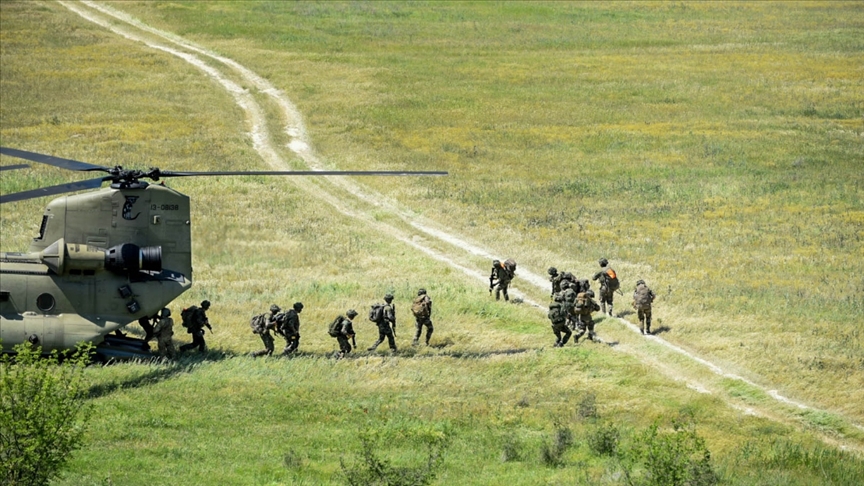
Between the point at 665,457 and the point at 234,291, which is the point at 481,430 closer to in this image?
the point at 665,457

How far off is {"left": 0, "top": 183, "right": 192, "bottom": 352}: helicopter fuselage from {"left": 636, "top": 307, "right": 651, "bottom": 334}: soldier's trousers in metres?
11.9

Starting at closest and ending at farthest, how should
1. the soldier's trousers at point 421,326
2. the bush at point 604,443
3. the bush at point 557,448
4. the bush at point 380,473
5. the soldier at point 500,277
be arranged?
1. the bush at point 380,473
2. the bush at point 557,448
3. the bush at point 604,443
4. the soldier's trousers at point 421,326
5. the soldier at point 500,277

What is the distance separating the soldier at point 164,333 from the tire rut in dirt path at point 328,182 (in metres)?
11.5

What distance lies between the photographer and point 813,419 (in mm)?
23609

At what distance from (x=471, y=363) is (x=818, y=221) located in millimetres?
22641

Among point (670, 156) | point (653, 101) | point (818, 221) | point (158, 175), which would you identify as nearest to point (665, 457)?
point (158, 175)

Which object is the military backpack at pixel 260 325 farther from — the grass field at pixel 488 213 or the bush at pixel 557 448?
the bush at pixel 557 448

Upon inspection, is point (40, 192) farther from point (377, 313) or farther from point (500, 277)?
point (500, 277)

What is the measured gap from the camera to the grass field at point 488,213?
73.8 ft

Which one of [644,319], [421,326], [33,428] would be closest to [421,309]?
[421,326]

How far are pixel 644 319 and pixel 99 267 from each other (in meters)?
14.4

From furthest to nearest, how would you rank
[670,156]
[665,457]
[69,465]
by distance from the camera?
[670,156]
[69,465]
[665,457]

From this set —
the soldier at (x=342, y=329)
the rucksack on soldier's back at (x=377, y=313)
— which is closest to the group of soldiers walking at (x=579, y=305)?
the rucksack on soldier's back at (x=377, y=313)

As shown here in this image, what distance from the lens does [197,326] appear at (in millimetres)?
26812
